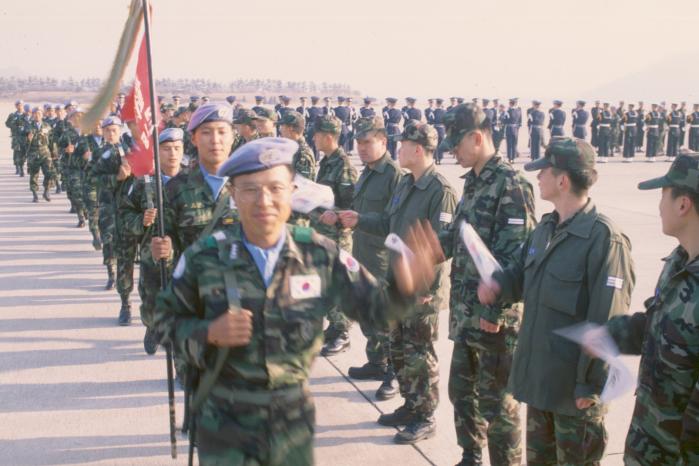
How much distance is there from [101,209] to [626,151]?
2413 centimetres

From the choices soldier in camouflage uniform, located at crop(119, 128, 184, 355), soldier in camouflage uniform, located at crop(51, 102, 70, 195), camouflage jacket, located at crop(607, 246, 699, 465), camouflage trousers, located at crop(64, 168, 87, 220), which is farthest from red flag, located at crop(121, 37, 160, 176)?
soldier in camouflage uniform, located at crop(51, 102, 70, 195)

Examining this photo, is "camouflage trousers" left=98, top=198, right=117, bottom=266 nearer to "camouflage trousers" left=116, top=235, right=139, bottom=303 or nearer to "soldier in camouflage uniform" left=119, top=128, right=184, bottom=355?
"camouflage trousers" left=116, top=235, right=139, bottom=303

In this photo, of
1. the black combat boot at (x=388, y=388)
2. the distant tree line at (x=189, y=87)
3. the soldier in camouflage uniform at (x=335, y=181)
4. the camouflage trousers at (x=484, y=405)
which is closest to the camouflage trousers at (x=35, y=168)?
the soldier in camouflage uniform at (x=335, y=181)

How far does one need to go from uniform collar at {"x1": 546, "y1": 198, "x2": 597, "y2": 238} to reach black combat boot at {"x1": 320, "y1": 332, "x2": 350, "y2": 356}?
386 cm

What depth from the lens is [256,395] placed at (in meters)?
2.67

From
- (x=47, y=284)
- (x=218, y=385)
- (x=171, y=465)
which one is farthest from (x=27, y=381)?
(x=218, y=385)

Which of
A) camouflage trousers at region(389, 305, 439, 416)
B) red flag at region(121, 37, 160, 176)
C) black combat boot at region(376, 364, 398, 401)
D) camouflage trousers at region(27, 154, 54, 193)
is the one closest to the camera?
red flag at region(121, 37, 160, 176)

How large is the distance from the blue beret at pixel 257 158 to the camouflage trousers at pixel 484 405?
2.06 m

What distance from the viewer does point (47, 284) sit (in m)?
10.2

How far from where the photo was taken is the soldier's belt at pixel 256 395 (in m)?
2.67

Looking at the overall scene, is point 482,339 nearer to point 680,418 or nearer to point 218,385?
point 680,418

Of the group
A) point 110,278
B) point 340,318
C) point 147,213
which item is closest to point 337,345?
point 340,318

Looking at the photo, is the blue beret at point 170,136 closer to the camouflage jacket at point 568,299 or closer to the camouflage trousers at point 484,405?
the camouflage trousers at point 484,405

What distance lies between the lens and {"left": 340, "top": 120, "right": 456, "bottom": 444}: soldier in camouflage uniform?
504 centimetres
